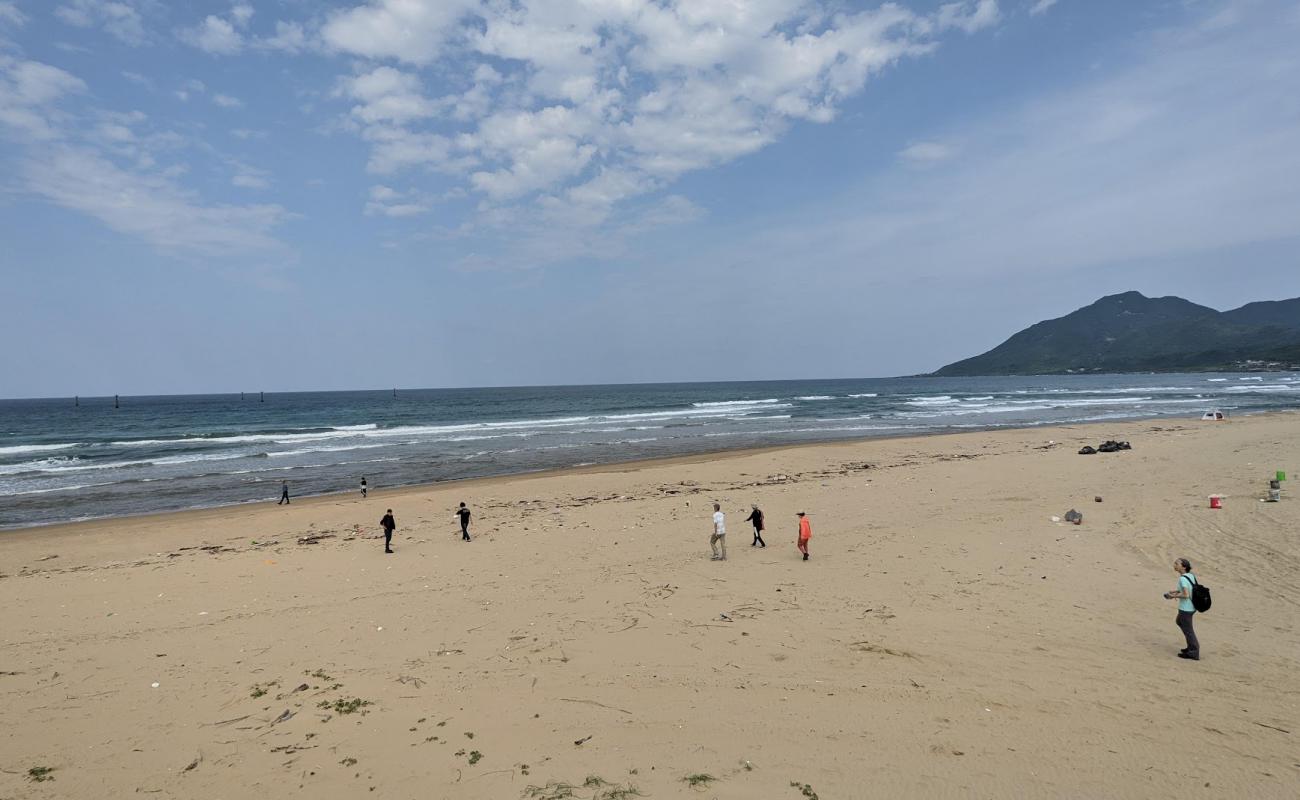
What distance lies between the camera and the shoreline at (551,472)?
756 inches

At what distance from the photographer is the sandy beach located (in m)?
5.32

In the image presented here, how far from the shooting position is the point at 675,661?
286 inches

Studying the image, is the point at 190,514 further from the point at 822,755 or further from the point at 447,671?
the point at 822,755

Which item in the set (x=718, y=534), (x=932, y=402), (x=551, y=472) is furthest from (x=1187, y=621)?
(x=932, y=402)

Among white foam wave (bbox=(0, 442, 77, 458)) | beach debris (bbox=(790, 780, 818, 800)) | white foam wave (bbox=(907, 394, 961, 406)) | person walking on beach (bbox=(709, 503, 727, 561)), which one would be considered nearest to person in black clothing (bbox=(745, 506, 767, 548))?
person walking on beach (bbox=(709, 503, 727, 561))

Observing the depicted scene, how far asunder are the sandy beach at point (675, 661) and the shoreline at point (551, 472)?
15.2 feet

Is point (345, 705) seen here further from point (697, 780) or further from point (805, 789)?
point (805, 789)

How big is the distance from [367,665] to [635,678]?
3247mm

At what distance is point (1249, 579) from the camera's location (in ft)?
31.3

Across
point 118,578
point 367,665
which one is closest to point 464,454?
point 118,578

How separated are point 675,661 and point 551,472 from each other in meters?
19.6

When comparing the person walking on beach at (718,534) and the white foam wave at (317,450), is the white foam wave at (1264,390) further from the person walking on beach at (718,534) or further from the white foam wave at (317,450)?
the white foam wave at (317,450)

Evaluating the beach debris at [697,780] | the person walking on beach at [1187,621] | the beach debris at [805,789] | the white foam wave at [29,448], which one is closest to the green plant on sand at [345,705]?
the beach debris at [697,780]

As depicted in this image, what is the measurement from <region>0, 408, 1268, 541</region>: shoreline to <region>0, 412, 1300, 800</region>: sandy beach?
183 inches
